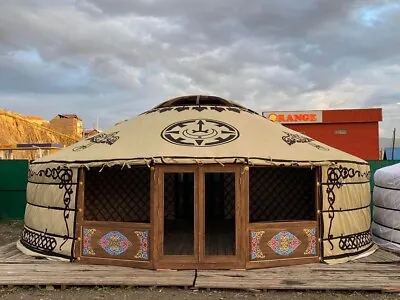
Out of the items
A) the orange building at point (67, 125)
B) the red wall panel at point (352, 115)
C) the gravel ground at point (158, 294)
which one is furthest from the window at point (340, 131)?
the orange building at point (67, 125)

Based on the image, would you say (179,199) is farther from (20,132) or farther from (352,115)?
(20,132)

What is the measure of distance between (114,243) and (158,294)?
887mm

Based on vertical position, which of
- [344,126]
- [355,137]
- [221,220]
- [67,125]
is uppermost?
[67,125]

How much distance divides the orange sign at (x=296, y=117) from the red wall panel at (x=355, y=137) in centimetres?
23

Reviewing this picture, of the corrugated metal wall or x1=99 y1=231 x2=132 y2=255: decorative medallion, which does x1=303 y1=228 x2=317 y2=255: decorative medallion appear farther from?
the corrugated metal wall

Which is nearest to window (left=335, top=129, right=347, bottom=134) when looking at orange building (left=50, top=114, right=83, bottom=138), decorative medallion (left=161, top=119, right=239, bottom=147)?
decorative medallion (left=161, top=119, right=239, bottom=147)

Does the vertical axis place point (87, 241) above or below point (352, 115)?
below

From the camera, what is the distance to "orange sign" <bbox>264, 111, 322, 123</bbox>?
14.9 metres

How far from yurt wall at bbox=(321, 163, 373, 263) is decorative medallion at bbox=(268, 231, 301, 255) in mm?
308

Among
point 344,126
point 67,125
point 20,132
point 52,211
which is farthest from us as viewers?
point 67,125

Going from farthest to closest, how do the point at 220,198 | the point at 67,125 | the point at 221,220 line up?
the point at 67,125
the point at 220,198
the point at 221,220

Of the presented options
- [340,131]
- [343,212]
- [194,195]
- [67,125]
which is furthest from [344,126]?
[67,125]

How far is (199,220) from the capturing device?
12.6ft

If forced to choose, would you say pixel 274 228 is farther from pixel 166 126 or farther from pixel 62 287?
pixel 62 287
